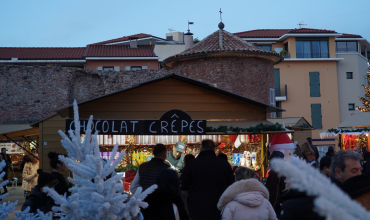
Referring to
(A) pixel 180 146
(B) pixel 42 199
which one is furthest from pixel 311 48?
(B) pixel 42 199

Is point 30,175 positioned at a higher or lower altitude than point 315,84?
lower

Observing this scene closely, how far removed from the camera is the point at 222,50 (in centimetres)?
1616

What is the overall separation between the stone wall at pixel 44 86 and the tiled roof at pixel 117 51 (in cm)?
1086

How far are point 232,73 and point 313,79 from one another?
975 inches

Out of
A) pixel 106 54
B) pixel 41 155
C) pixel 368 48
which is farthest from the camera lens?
pixel 368 48

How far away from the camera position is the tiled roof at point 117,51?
120 ft

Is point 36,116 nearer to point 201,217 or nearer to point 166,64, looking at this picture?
point 166,64

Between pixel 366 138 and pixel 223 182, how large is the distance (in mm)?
18706

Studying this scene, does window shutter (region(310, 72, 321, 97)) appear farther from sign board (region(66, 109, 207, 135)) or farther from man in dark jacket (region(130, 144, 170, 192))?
man in dark jacket (region(130, 144, 170, 192))

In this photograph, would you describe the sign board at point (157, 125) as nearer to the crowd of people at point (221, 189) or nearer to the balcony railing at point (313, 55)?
the crowd of people at point (221, 189)

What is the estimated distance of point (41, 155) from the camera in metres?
14.9

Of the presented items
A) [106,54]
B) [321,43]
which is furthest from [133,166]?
[321,43]

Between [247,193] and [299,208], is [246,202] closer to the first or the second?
[247,193]

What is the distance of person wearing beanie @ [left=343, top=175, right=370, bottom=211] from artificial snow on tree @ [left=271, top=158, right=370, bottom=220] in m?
1.90
